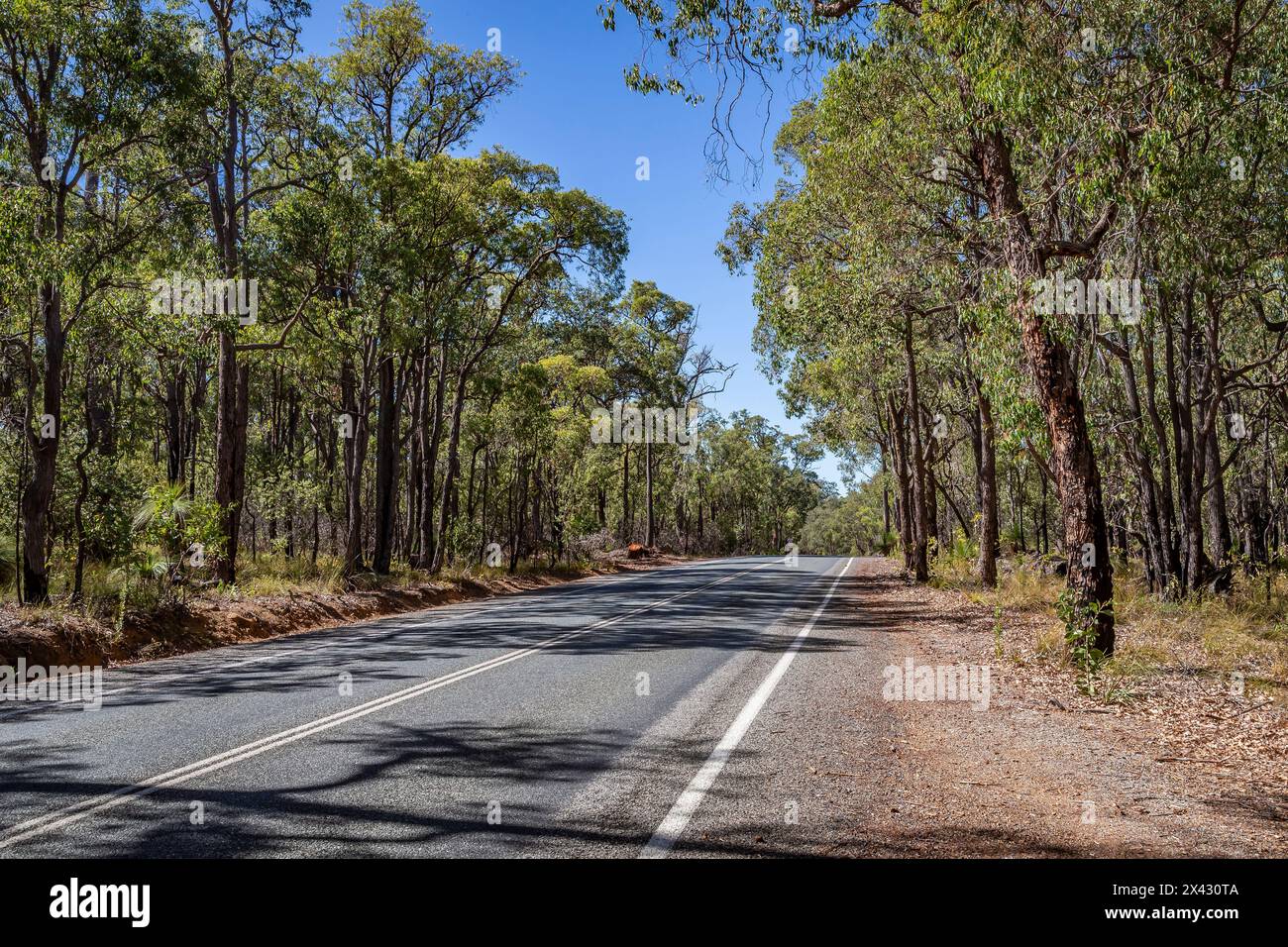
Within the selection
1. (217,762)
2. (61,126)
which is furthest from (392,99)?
(217,762)

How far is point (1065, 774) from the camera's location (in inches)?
230

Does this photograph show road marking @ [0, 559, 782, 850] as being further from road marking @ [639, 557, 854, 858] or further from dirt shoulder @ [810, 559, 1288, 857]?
dirt shoulder @ [810, 559, 1288, 857]

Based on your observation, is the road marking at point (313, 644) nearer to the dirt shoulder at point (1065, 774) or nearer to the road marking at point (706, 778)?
the road marking at point (706, 778)

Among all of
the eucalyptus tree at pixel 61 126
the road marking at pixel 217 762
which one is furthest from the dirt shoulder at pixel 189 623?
the road marking at pixel 217 762

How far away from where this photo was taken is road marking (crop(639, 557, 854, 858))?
4.41 metres

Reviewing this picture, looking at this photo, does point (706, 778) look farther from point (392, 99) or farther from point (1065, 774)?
point (392, 99)

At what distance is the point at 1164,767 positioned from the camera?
19.6ft

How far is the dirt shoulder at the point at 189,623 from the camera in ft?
34.7

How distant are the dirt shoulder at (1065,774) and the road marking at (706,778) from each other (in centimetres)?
73

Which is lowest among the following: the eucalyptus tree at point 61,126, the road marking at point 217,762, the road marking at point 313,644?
the road marking at point 313,644

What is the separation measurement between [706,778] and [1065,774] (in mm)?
2528

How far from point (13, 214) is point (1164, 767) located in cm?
1478
